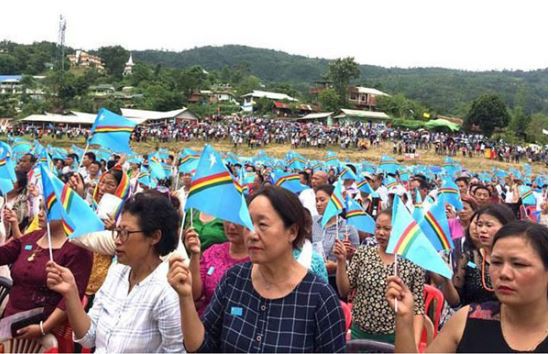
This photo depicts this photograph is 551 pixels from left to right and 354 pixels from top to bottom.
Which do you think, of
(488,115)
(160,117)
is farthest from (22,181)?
(488,115)

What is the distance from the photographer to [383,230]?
3758 mm

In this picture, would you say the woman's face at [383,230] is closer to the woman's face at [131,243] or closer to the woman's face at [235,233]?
the woman's face at [235,233]

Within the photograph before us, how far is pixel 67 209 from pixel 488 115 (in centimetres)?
5575

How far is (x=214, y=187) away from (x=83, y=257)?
102cm

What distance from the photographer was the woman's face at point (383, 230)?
3.71m

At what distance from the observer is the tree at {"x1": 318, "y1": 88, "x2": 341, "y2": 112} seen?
66.3m

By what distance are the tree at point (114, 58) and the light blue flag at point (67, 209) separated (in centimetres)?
9371

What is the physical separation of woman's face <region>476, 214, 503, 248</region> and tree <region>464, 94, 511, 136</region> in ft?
177

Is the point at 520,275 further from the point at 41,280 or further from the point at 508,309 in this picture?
the point at 41,280

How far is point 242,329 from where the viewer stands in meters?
2.32

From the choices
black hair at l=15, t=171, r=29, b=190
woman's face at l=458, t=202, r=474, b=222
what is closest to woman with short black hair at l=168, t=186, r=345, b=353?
woman's face at l=458, t=202, r=474, b=222

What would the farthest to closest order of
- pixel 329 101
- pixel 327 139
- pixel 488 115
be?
pixel 329 101, pixel 488 115, pixel 327 139

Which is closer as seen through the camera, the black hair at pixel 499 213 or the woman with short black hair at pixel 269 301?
the woman with short black hair at pixel 269 301

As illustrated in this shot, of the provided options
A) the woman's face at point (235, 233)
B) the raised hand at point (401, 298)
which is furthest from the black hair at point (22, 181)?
the raised hand at point (401, 298)
